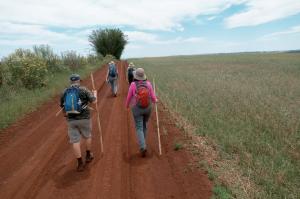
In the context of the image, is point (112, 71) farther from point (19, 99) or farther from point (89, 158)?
point (89, 158)

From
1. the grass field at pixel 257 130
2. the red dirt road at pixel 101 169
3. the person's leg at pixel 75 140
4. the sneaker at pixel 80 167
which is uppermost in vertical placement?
the person's leg at pixel 75 140

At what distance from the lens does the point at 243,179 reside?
20.9ft

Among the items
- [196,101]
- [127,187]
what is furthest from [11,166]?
[196,101]

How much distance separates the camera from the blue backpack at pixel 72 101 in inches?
272

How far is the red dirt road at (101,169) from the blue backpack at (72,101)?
132 centimetres

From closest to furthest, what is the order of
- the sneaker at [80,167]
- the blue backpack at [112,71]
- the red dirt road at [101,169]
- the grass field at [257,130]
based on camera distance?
1. the red dirt road at [101,169]
2. the grass field at [257,130]
3. the sneaker at [80,167]
4. the blue backpack at [112,71]

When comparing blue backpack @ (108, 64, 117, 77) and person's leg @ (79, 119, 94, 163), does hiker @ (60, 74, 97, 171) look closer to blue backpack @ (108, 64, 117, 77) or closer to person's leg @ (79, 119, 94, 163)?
person's leg @ (79, 119, 94, 163)

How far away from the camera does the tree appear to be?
2822 inches

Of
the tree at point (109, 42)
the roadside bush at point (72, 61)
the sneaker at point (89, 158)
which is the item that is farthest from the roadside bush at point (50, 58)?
the tree at point (109, 42)

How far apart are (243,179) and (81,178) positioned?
3167 mm

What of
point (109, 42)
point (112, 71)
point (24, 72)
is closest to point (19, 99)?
point (24, 72)

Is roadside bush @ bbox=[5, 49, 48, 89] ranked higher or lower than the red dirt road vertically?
higher

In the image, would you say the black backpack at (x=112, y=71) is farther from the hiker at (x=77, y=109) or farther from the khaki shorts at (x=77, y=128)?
the khaki shorts at (x=77, y=128)

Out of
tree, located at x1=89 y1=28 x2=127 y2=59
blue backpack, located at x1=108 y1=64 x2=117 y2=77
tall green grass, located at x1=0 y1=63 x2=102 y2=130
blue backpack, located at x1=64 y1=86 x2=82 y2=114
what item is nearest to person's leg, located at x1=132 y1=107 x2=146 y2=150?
blue backpack, located at x1=64 y1=86 x2=82 y2=114
